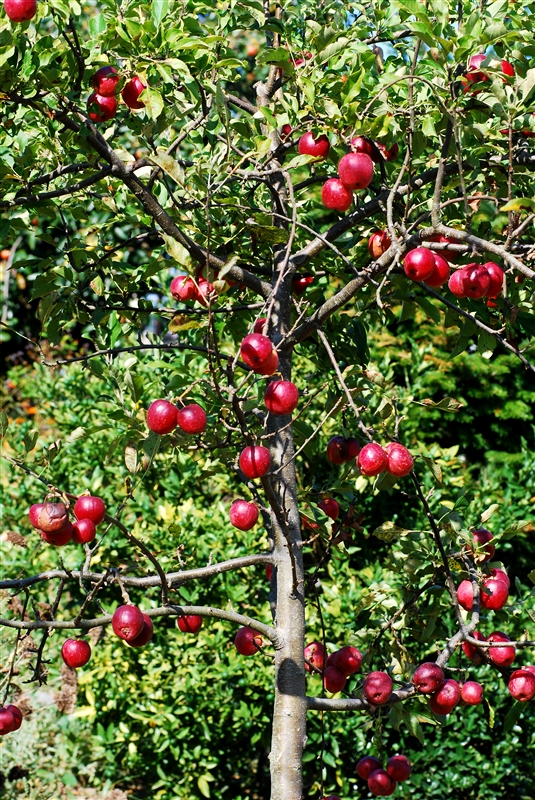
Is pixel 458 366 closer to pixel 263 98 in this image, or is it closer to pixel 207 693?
pixel 207 693

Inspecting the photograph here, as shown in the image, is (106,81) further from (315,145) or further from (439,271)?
(439,271)

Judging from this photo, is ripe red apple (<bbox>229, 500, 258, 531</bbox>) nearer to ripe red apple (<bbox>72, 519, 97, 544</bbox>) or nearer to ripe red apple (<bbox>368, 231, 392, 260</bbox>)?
ripe red apple (<bbox>72, 519, 97, 544</bbox>)

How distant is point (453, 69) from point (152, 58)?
0.58 meters

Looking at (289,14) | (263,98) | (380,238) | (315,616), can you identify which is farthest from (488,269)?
(315,616)

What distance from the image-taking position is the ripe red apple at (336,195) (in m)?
1.61

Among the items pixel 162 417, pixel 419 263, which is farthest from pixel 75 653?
pixel 419 263

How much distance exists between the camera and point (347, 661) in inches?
75.6

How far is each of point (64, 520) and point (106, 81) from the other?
87cm

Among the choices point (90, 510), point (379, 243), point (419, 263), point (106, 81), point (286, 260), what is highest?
point (106, 81)

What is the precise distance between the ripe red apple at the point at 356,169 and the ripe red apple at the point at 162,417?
552 millimetres

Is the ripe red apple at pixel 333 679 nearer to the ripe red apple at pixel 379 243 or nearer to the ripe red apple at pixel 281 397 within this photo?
the ripe red apple at pixel 281 397

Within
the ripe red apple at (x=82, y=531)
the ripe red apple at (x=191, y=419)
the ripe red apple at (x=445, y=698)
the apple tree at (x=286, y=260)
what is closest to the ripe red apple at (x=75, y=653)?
the apple tree at (x=286, y=260)

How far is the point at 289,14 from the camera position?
7.63ft

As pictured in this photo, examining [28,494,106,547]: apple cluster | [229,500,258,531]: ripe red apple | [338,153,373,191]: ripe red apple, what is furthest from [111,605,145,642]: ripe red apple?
[338,153,373,191]: ripe red apple
